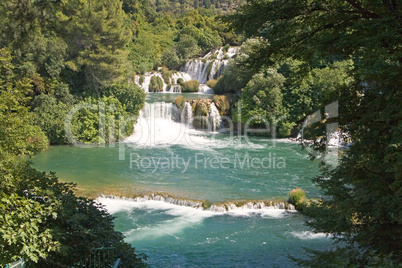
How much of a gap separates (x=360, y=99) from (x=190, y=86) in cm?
2473

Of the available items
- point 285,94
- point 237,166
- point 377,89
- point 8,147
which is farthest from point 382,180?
point 285,94

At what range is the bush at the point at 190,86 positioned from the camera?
3103cm

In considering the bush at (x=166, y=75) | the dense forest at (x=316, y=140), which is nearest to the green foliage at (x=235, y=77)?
the bush at (x=166, y=75)

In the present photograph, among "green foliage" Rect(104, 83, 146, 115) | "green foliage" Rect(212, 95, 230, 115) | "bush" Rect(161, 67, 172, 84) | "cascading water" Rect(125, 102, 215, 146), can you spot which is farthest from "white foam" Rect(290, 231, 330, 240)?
"bush" Rect(161, 67, 172, 84)

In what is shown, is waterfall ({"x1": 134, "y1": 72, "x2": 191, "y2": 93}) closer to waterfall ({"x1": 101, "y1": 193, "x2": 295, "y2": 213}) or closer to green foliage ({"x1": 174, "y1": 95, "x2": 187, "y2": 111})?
green foliage ({"x1": 174, "y1": 95, "x2": 187, "y2": 111})

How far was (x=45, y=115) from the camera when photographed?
2106 centimetres

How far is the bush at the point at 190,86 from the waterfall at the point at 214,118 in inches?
231

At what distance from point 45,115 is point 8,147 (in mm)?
16016

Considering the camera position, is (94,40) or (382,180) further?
(94,40)

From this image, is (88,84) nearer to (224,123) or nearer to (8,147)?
(224,123)

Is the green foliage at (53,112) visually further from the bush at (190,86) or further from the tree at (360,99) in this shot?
the tree at (360,99)

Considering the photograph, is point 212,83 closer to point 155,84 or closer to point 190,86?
point 190,86

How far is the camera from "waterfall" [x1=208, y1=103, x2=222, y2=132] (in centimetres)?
2547

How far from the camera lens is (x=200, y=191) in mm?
14242
